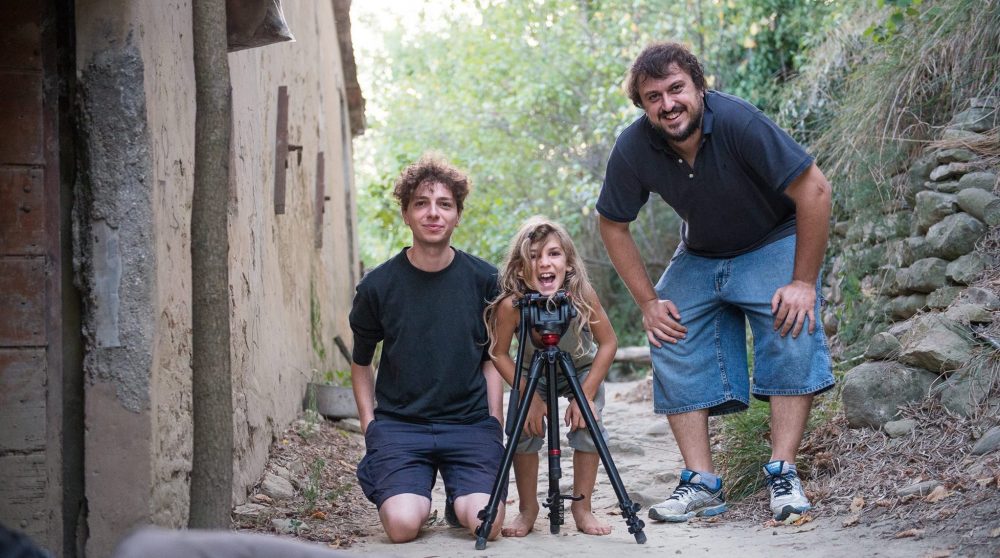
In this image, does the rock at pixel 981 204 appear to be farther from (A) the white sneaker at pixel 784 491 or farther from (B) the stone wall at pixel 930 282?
(A) the white sneaker at pixel 784 491

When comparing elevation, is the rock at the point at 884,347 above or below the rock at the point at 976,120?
below

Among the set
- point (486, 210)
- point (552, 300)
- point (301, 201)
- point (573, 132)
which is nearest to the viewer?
point (552, 300)

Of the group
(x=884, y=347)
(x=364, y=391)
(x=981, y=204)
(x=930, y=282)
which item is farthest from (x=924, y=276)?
(x=364, y=391)

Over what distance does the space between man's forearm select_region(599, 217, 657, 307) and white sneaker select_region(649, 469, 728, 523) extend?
2.50 ft

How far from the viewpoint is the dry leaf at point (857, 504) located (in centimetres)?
368

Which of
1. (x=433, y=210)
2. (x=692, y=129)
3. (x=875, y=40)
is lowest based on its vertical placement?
(x=433, y=210)

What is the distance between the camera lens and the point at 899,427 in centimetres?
418

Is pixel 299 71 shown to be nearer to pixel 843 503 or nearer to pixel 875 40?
pixel 875 40

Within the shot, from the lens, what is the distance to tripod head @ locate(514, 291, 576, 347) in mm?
3650

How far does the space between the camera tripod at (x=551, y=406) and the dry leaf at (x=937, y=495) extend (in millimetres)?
993

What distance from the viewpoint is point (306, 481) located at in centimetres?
500

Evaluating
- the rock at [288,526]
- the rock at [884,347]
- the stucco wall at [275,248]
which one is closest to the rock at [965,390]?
the rock at [884,347]

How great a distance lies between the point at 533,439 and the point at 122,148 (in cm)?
180

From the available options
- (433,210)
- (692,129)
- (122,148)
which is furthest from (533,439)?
(122,148)
